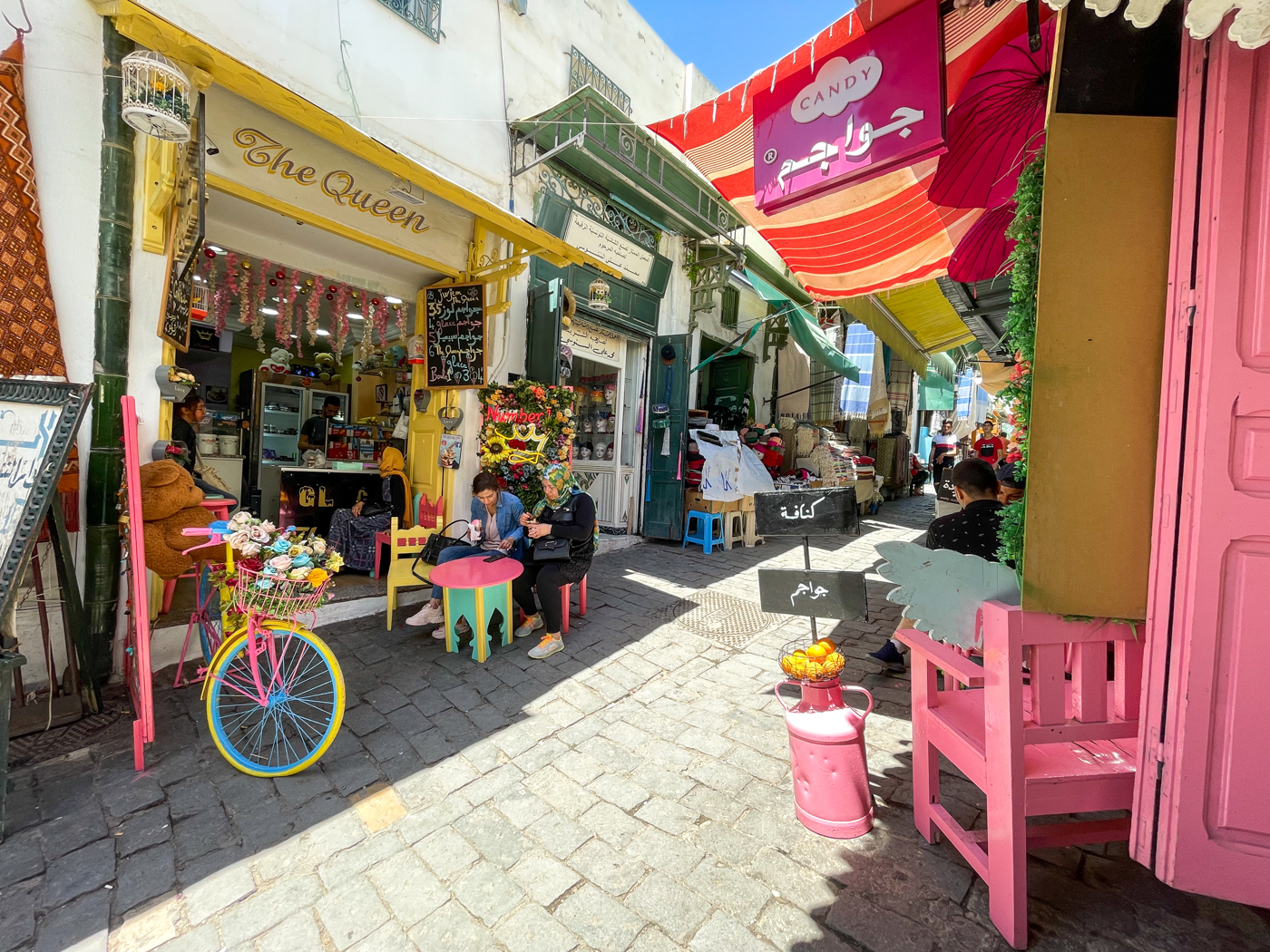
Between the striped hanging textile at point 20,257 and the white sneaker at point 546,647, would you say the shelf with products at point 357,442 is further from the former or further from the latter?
the white sneaker at point 546,647

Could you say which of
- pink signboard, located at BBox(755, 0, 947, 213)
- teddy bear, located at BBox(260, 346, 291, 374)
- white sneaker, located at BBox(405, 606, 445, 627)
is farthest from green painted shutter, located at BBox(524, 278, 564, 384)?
teddy bear, located at BBox(260, 346, 291, 374)

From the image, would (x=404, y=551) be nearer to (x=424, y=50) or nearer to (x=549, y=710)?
(x=549, y=710)

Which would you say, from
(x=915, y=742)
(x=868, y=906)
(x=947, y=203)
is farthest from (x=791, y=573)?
(x=947, y=203)

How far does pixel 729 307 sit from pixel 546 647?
28.0 ft

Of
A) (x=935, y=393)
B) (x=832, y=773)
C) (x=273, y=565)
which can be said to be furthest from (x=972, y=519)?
(x=935, y=393)

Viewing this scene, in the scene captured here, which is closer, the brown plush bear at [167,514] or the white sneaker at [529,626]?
the brown plush bear at [167,514]

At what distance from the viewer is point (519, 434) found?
5734mm

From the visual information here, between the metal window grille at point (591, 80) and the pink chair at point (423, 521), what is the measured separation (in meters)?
5.24

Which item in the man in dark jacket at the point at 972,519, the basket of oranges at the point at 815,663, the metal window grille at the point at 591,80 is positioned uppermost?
the metal window grille at the point at 591,80

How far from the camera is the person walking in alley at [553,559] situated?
4.25m

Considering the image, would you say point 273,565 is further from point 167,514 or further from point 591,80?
point 591,80

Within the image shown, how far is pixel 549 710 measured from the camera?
3.21m

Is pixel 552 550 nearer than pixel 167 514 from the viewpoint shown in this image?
No

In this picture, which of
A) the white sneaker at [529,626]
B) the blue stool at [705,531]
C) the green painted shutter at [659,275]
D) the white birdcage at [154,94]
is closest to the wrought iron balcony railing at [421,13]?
the white birdcage at [154,94]
